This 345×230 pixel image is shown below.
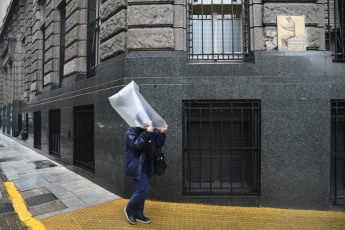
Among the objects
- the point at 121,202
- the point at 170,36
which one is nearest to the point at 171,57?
the point at 170,36

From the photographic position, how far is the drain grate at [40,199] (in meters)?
5.10

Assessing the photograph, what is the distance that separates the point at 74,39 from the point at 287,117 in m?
6.66

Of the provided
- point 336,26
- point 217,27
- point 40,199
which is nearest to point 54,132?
point 40,199

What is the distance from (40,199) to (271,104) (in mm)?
5366

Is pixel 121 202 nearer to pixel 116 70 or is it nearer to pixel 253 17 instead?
pixel 116 70

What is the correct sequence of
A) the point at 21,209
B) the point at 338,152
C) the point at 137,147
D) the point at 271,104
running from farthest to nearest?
the point at 338,152 → the point at 271,104 → the point at 21,209 → the point at 137,147

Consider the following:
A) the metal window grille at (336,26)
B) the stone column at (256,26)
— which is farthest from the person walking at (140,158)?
the metal window grille at (336,26)

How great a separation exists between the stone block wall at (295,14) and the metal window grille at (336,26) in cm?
32

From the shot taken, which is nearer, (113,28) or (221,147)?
(221,147)

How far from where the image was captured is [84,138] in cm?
748

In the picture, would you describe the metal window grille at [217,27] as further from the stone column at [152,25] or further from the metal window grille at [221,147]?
the metal window grille at [221,147]

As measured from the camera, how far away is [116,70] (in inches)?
223

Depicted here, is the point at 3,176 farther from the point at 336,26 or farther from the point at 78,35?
the point at 336,26

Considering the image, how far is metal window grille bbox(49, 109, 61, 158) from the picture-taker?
9.80 metres
